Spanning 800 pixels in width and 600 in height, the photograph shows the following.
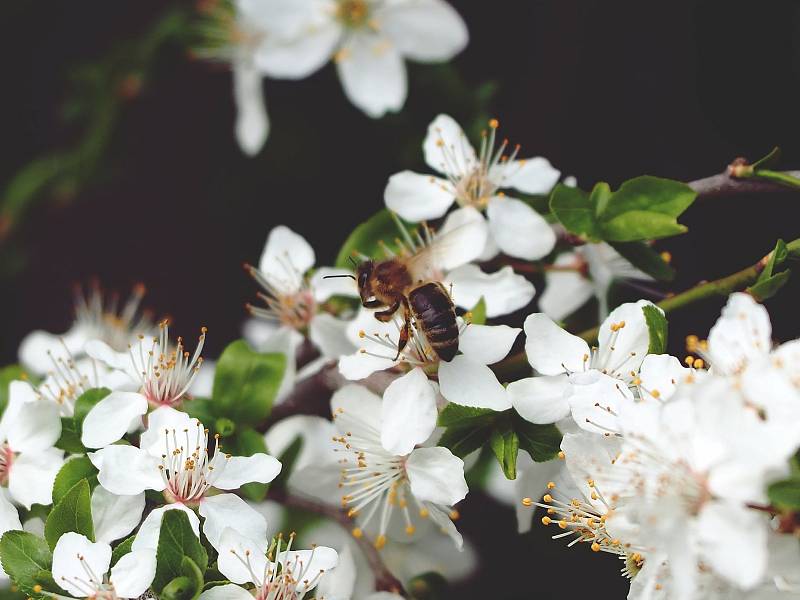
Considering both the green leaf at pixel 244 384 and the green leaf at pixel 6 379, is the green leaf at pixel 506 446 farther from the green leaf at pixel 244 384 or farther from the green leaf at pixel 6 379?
the green leaf at pixel 6 379

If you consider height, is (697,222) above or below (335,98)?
below

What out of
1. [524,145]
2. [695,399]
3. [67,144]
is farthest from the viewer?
[67,144]

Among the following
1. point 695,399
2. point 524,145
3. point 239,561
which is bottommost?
point 239,561

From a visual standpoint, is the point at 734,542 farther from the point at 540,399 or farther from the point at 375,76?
the point at 375,76

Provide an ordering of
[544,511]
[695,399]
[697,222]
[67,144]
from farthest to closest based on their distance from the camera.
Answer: [67,144], [697,222], [544,511], [695,399]

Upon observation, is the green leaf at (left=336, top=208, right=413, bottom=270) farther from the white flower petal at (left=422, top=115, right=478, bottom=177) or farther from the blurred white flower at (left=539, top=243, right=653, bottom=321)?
the blurred white flower at (left=539, top=243, right=653, bottom=321)

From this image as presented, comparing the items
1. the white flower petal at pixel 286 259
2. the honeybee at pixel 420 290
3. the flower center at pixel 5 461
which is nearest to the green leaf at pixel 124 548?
the flower center at pixel 5 461

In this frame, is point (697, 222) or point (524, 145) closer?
point (697, 222)

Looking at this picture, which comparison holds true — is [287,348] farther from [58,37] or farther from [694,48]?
[58,37]

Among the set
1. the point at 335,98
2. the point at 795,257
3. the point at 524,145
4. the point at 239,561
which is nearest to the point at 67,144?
the point at 335,98
